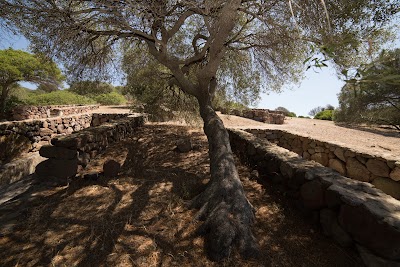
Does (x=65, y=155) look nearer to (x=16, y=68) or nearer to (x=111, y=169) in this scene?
(x=111, y=169)

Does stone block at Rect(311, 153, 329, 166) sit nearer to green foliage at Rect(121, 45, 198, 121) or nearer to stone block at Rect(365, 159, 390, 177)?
stone block at Rect(365, 159, 390, 177)

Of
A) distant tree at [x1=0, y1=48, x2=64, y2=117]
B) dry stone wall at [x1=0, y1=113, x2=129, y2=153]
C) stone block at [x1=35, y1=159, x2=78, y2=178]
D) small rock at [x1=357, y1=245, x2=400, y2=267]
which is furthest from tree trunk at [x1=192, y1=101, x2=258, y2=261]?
distant tree at [x1=0, y1=48, x2=64, y2=117]

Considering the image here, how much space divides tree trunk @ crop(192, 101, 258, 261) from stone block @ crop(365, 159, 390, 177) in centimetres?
276

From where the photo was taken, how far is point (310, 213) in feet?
9.66

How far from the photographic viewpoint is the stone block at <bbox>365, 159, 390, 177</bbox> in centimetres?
410

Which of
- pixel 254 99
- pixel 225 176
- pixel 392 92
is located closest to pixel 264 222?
pixel 225 176

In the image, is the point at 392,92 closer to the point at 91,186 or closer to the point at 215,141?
the point at 215,141

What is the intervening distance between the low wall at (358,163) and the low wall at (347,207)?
5.57 ft

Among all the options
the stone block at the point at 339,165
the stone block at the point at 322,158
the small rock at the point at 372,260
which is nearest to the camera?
the small rock at the point at 372,260

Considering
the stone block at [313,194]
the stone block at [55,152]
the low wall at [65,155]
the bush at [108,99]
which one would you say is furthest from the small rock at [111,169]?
the bush at [108,99]

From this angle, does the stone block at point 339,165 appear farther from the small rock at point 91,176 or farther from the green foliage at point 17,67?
the green foliage at point 17,67

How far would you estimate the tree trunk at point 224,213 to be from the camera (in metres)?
2.46

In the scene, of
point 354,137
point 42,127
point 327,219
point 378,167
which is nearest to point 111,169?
point 327,219

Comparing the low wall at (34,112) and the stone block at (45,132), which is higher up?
the low wall at (34,112)
